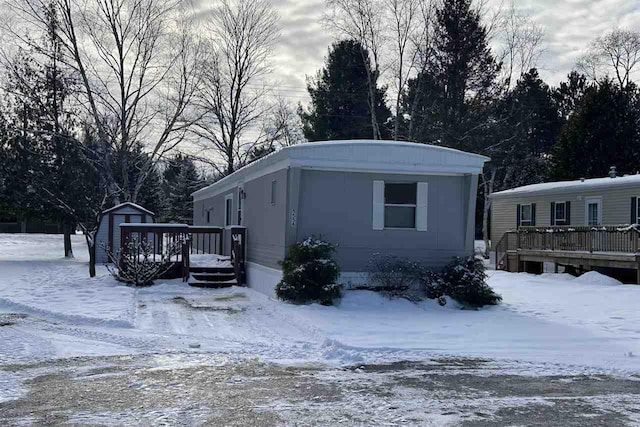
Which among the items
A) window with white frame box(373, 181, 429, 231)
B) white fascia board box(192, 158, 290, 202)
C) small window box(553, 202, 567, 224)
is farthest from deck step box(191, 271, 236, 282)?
small window box(553, 202, 567, 224)

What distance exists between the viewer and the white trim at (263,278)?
→ 12984 millimetres

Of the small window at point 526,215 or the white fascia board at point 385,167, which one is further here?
the small window at point 526,215

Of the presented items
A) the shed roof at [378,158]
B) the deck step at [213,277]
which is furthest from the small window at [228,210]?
the shed roof at [378,158]

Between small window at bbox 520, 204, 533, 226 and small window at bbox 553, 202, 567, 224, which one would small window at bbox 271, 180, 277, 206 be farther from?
small window at bbox 520, 204, 533, 226

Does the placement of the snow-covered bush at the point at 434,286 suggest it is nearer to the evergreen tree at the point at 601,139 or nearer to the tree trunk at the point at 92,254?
the tree trunk at the point at 92,254

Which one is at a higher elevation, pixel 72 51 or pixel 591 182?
pixel 72 51

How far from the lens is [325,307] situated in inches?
440

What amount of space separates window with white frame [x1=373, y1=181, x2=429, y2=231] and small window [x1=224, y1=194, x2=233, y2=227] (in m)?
7.58

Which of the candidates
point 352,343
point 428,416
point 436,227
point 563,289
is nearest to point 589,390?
point 428,416

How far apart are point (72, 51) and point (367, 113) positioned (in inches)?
561

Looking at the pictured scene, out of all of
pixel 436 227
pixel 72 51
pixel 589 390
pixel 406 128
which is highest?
pixel 72 51

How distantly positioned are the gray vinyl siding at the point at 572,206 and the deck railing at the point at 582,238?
198cm

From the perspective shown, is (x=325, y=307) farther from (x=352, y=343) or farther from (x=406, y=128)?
(x=406, y=128)

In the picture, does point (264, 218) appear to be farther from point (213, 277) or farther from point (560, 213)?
point (560, 213)
